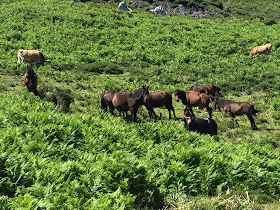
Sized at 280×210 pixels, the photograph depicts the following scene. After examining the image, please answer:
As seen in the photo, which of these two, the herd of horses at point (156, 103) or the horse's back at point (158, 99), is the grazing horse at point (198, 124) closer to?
the herd of horses at point (156, 103)

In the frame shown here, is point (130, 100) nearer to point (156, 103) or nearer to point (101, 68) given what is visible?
point (156, 103)

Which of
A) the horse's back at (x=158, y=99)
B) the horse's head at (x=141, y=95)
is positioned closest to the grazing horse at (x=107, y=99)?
the horse's head at (x=141, y=95)

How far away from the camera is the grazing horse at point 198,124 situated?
44.6 ft

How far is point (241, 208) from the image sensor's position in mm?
6031

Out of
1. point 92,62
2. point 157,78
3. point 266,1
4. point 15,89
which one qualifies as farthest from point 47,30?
point 266,1

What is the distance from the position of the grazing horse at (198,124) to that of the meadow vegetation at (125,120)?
826 millimetres

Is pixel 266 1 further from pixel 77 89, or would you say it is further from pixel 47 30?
pixel 77 89

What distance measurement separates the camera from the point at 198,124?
13.8 metres

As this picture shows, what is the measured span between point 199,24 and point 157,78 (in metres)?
26.7

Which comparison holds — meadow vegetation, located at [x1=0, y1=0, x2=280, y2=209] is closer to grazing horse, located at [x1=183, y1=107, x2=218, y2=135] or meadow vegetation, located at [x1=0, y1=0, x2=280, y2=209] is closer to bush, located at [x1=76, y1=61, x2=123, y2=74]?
bush, located at [x1=76, y1=61, x2=123, y2=74]

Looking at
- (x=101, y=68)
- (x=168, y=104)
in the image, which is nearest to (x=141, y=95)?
(x=168, y=104)

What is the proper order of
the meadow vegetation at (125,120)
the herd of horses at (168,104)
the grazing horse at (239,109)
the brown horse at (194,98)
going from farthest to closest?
the brown horse at (194,98) → the grazing horse at (239,109) → the herd of horses at (168,104) → the meadow vegetation at (125,120)

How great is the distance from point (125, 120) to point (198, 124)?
3.65 meters

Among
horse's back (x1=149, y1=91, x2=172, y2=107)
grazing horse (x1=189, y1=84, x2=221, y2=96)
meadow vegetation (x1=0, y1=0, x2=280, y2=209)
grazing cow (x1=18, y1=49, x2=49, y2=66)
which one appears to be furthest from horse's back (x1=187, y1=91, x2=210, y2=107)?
grazing cow (x1=18, y1=49, x2=49, y2=66)
